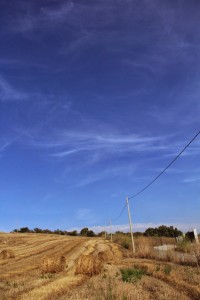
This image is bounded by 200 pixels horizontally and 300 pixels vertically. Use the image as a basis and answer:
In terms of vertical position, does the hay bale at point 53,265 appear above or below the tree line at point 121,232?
below

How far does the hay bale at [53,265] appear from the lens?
22.0 meters

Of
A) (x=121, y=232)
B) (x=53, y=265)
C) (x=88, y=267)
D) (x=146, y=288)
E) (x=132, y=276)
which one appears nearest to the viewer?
(x=146, y=288)

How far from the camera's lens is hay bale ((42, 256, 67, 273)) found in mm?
21969

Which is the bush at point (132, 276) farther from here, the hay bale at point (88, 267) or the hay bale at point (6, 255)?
the hay bale at point (6, 255)

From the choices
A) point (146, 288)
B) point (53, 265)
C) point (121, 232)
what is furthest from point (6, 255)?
point (121, 232)

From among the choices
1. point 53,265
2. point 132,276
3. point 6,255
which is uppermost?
point 6,255

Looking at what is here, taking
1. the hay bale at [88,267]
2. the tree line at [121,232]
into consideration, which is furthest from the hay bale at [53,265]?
the tree line at [121,232]

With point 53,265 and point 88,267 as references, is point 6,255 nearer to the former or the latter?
point 53,265

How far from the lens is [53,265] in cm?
2228

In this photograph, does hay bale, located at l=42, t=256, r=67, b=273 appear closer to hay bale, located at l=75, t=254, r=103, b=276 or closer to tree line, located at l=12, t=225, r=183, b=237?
hay bale, located at l=75, t=254, r=103, b=276

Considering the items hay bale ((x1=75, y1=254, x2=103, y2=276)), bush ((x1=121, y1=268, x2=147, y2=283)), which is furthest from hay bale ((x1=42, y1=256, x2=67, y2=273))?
bush ((x1=121, y1=268, x2=147, y2=283))

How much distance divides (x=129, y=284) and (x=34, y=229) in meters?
114

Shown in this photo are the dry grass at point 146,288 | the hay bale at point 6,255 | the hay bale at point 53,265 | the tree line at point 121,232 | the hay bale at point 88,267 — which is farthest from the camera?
the tree line at point 121,232

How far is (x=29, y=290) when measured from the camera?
15367 mm
